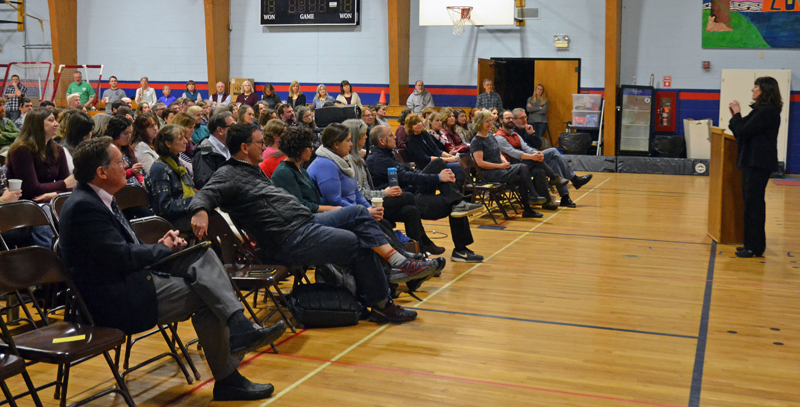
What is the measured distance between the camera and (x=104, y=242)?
267cm

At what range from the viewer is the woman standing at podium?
561 cm

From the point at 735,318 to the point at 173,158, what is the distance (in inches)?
137

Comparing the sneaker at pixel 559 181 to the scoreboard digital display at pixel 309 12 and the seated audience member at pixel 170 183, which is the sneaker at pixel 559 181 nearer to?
the seated audience member at pixel 170 183

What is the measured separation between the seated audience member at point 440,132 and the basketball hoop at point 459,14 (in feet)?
19.3

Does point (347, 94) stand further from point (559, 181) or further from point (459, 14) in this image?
point (559, 181)

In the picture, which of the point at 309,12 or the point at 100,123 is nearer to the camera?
the point at 100,123

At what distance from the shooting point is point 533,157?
8070 millimetres

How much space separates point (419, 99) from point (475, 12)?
1.98m

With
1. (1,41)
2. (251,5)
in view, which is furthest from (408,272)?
(1,41)

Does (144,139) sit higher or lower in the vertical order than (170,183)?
higher

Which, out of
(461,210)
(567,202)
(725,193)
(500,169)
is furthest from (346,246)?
(567,202)

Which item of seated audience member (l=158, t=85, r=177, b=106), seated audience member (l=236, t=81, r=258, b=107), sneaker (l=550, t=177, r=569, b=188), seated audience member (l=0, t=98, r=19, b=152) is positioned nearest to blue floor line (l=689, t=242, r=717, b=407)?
sneaker (l=550, t=177, r=569, b=188)

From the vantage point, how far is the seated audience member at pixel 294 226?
12.3ft

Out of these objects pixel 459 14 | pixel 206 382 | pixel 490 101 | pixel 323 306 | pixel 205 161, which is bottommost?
pixel 206 382
